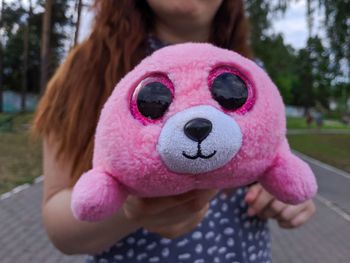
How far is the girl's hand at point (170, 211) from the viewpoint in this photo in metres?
0.71

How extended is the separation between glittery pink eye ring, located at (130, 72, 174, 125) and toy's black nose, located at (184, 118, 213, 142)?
49 millimetres

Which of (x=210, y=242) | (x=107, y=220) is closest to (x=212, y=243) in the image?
(x=210, y=242)

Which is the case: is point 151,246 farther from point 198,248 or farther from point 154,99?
point 154,99

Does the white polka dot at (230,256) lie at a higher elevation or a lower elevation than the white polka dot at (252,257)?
higher

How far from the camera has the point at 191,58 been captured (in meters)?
0.67

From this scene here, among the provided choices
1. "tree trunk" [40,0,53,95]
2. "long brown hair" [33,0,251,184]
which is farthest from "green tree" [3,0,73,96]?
"long brown hair" [33,0,251,184]

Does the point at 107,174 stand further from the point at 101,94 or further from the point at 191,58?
the point at 101,94

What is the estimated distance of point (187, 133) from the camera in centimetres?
60

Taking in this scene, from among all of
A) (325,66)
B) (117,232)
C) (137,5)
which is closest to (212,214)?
(117,232)

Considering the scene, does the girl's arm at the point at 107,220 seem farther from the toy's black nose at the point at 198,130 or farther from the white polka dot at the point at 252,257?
the white polka dot at the point at 252,257

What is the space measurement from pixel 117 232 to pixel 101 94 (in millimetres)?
299

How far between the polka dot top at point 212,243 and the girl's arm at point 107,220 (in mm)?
75

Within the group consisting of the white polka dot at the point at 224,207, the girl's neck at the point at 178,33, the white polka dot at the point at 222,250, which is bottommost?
the white polka dot at the point at 222,250

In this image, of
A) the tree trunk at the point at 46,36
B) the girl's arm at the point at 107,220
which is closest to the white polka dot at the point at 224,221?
the girl's arm at the point at 107,220
